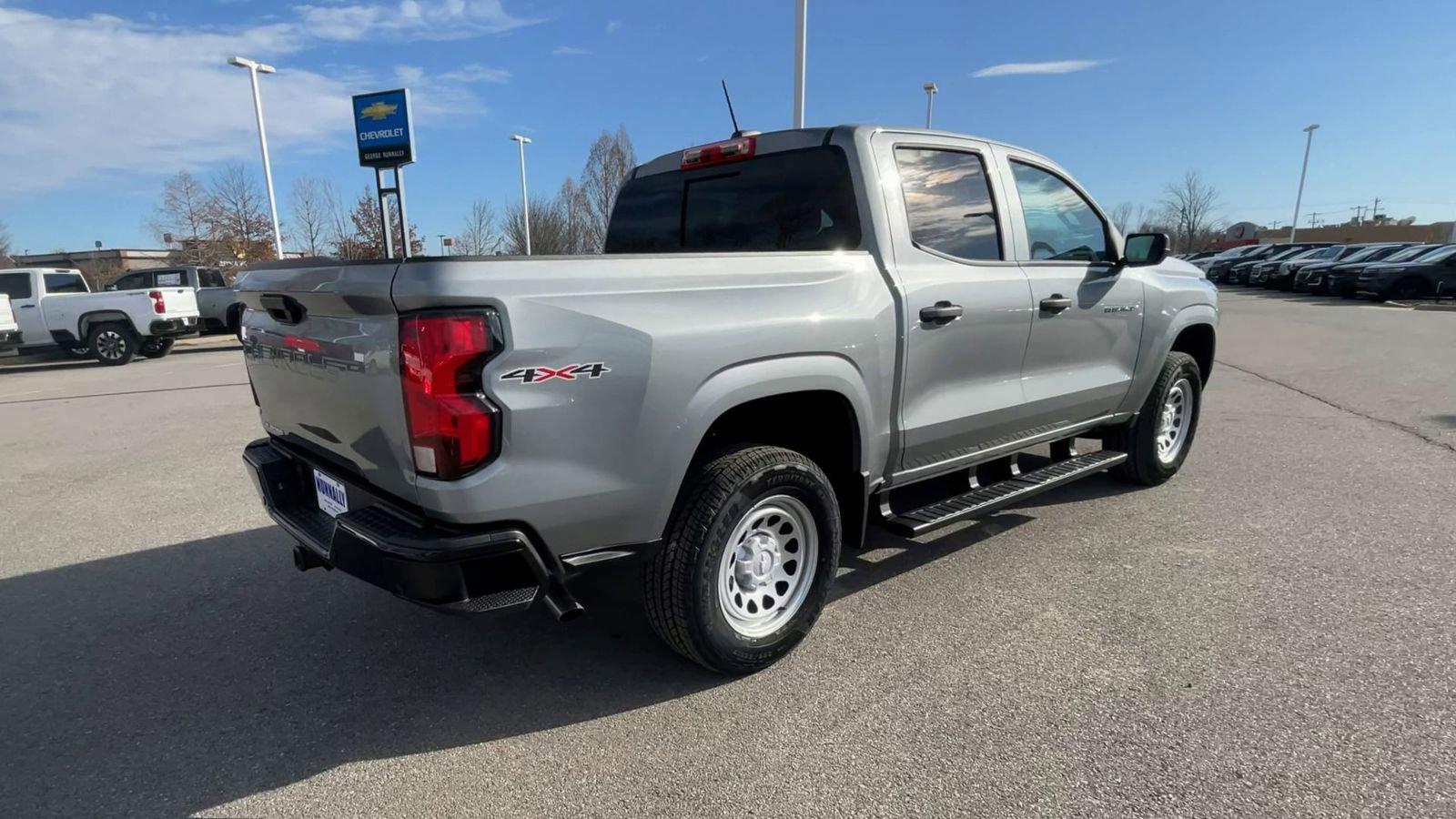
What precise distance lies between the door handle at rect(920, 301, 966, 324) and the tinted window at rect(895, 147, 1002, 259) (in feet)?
0.96

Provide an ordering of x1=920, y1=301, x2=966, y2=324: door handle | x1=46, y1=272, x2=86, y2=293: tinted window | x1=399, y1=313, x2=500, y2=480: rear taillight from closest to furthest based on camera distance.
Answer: x1=399, y1=313, x2=500, y2=480: rear taillight, x1=920, y1=301, x2=966, y2=324: door handle, x1=46, y1=272, x2=86, y2=293: tinted window

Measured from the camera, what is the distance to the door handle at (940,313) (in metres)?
3.33

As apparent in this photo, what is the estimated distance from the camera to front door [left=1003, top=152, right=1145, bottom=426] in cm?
405

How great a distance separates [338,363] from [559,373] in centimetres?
80

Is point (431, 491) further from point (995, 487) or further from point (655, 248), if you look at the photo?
point (995, 487)

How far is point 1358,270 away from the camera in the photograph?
2334cm

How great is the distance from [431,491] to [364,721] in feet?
3.54

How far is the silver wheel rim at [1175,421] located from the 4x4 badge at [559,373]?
4234 millimetres

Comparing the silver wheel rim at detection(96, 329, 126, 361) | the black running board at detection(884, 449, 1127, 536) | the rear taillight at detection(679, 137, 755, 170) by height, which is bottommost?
the silver wheel rim at detection(96, 329, 126, 361)

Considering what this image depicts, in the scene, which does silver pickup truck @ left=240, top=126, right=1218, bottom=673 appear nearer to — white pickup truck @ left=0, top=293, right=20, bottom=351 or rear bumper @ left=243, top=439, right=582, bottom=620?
rear bumper @ left=243, top=439, right=582, bottom=620

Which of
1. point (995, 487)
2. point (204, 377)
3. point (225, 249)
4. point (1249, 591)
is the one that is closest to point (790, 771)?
point (995, 487)

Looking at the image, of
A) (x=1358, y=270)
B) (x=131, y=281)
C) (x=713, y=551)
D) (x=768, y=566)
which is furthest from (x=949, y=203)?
(x=1358, y=270)

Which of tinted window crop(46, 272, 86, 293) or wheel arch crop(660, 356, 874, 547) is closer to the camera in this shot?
wheel arch crop(660, 356, 874, 547)

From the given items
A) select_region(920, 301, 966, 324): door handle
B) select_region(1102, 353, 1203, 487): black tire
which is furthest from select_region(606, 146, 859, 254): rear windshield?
select_region(1102, 353, 1203, 487): black tire
